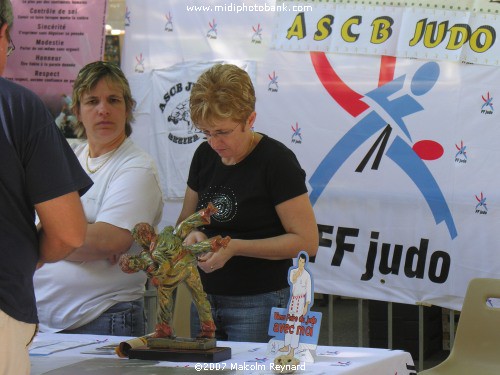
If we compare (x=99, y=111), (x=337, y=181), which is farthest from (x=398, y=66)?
(x=99, y=111)

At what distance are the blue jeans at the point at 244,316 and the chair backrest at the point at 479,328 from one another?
93cm

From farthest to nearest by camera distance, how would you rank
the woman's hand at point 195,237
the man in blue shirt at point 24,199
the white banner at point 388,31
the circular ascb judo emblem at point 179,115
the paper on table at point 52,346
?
1. the circular ascb judo emblem at point 179,115
2. the white banner at point 388,31
3. the woman's hand at point 195,237
4. the paper on table at point 52,346
5. the man in blue shirt at point 24,199

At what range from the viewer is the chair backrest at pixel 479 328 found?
2.98 meters

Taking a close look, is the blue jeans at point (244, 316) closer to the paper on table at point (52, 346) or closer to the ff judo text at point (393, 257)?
the paper on table at point (52, 346)

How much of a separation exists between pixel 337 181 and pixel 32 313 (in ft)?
7.10

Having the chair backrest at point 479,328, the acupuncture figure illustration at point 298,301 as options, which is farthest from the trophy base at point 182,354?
the chair backrest at point 479,328

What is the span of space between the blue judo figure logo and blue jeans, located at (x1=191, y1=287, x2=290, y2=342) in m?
1.31

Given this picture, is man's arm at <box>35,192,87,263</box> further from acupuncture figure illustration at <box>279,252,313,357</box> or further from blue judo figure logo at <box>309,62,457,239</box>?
blue judo figure logo at <box>309,62,457,239</box>

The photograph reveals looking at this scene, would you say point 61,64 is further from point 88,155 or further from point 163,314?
point 163,314

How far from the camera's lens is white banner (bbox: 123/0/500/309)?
11.4 ft

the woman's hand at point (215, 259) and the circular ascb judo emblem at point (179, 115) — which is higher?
the circular ascb judo emblem at point (179, 115)

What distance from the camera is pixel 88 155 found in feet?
9.33

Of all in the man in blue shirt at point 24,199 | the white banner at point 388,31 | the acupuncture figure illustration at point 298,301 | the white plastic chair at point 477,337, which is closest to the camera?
the man in blue shirt at point 24,199

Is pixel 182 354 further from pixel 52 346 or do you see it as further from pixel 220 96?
pixel 220 96
